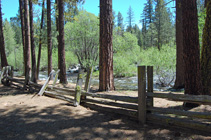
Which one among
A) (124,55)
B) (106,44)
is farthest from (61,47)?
(124,55)

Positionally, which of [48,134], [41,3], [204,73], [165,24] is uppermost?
[165,24]

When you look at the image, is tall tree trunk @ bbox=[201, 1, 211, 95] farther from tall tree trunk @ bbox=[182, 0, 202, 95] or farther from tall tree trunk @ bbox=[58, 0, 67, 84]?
tall tree trunk @ bbox=[58, 0, 67, 84]

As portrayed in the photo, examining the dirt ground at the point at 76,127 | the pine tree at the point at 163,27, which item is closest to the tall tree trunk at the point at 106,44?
the dirt ground at the point at 76,127

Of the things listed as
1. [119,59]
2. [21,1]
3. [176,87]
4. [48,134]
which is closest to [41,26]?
[21,1]

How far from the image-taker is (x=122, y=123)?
4.11 metres

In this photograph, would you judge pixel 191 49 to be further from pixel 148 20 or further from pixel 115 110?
pixel 148 20

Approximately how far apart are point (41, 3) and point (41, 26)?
2.13 meters

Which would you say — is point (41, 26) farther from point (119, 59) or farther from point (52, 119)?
point (52, 119)

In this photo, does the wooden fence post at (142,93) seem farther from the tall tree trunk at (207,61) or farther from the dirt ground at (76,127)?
the tall tree trunk at (207,61)

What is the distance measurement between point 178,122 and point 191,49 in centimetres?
214

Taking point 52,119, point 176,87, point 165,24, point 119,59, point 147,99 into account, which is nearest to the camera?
point 147,99

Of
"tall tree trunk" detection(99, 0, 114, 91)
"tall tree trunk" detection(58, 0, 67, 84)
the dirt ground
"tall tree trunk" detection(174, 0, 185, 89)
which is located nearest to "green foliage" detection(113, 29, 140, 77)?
"tall tree trunk" detection(58, 0, 67, 84)

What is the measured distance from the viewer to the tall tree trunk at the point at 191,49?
178 inches

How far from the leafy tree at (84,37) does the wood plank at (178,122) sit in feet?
63.0
